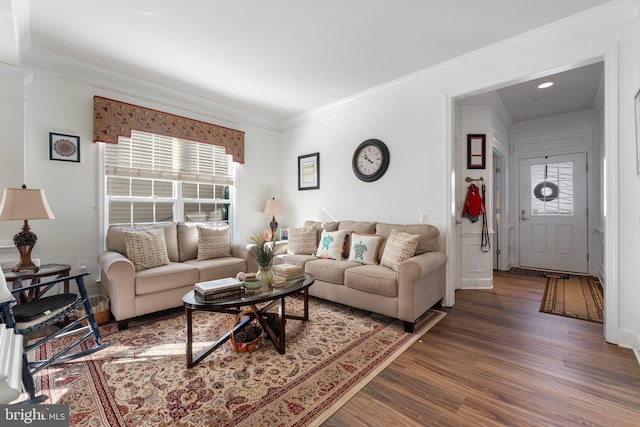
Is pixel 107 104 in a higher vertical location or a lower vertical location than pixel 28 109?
higher

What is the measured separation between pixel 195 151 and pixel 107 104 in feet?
3.65

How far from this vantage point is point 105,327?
2.65 m

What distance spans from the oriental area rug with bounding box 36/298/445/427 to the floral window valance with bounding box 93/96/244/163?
2.17m

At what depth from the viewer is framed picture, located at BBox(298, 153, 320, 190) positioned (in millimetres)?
4570

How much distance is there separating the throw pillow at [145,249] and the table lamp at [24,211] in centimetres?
67

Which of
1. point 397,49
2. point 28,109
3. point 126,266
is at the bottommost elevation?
point 126,266

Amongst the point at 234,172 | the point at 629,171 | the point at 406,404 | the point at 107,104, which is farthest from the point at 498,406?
the point at 107,104

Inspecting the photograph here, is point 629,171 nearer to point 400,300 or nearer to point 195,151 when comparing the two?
point 400,300

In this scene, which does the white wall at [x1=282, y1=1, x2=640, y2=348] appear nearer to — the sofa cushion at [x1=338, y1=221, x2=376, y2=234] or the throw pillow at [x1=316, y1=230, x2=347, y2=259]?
the sofa cushion at [x1=338, y1=221, x2=376, y2=234]

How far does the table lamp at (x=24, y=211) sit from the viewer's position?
7.62ft

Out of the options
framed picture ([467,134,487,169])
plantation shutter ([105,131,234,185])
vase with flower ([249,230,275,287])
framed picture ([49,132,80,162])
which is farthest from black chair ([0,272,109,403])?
framed picture ([467,134,487,169])

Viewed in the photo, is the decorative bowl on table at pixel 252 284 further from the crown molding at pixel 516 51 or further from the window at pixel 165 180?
the crown molding at pixel 516 51

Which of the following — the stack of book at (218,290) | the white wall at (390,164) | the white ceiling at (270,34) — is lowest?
the stack of book at (218,290)

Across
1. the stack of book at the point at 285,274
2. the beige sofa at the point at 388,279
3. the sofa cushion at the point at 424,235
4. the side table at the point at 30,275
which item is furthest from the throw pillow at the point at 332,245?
the side table at the point at 30,275
